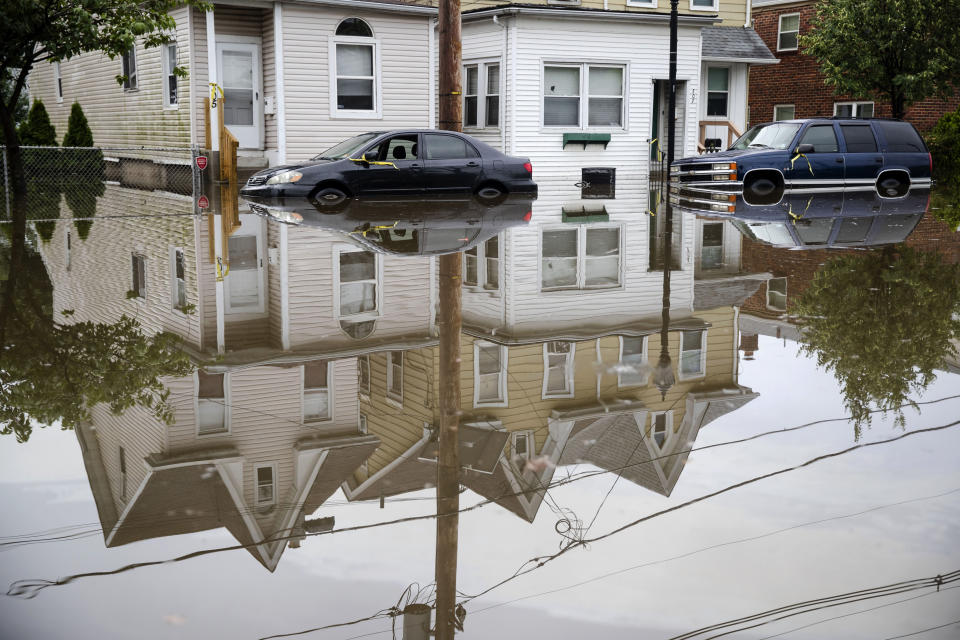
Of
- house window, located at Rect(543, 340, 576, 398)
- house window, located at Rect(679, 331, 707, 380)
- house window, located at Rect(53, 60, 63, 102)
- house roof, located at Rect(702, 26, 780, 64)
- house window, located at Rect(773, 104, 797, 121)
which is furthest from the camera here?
house window, located at Rect(773, 104, 797, 121)

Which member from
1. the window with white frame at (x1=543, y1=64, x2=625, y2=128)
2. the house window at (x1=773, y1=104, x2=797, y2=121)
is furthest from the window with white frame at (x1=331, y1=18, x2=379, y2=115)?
the house window at (x1=773, y1=104, x2=797, y2=121)

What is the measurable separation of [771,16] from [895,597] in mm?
40746

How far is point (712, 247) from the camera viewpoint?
13.7 metres

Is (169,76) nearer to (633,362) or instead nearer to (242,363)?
(242,363)

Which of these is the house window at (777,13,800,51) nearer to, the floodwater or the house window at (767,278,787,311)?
the floodwater

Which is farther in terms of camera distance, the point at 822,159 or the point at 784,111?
the point at 784,111

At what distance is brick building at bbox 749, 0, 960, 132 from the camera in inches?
1471

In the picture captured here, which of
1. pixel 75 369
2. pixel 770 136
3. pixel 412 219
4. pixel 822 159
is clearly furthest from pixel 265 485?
pixel 770 136

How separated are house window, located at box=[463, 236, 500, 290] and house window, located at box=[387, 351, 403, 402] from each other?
11.0ft

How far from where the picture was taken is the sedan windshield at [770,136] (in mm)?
21609

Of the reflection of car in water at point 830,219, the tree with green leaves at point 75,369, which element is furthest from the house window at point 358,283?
the reflection of car in water at point 830,219

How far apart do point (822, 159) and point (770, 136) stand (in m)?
1.23

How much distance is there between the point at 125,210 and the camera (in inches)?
736

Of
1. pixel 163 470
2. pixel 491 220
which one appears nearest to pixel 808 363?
pixel 163 470
